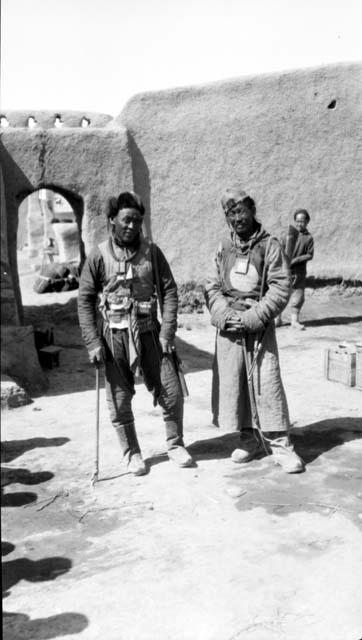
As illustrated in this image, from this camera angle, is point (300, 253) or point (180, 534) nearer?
point (180, 534)

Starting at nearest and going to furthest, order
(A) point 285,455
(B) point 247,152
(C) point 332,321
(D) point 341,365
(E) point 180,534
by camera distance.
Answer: (E) point 180,534 < (A) point 285,455 < (D) point 341,365 < (C) point 332,321 < (B) point 247,152

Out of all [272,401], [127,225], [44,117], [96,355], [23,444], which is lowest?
[23,444]

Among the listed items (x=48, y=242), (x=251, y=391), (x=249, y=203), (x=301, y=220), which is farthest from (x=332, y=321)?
(x=48, y=242)

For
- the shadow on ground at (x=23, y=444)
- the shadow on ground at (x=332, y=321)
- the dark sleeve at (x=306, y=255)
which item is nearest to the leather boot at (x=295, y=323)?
the shadow on ground at (x=332, y=321)

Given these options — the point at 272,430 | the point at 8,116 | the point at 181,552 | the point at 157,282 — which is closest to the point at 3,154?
the point at 8,116

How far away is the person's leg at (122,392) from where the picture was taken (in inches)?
188

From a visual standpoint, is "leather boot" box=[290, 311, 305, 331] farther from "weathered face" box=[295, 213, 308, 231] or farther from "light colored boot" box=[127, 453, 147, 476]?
"light colored boot" box=[127, 453, 147, 476]

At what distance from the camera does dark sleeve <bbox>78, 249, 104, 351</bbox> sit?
4.74 meters

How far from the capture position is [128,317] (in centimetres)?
472

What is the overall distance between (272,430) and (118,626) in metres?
2.17

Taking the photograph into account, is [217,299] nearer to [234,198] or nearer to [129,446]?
[234,198]

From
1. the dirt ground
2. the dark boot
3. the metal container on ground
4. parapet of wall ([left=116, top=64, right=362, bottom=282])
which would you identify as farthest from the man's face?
parapet of wall ([left=116, top=64, right=362, bottom=282])

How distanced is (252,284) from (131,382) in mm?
1084

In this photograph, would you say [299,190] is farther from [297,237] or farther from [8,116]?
[8,116]
